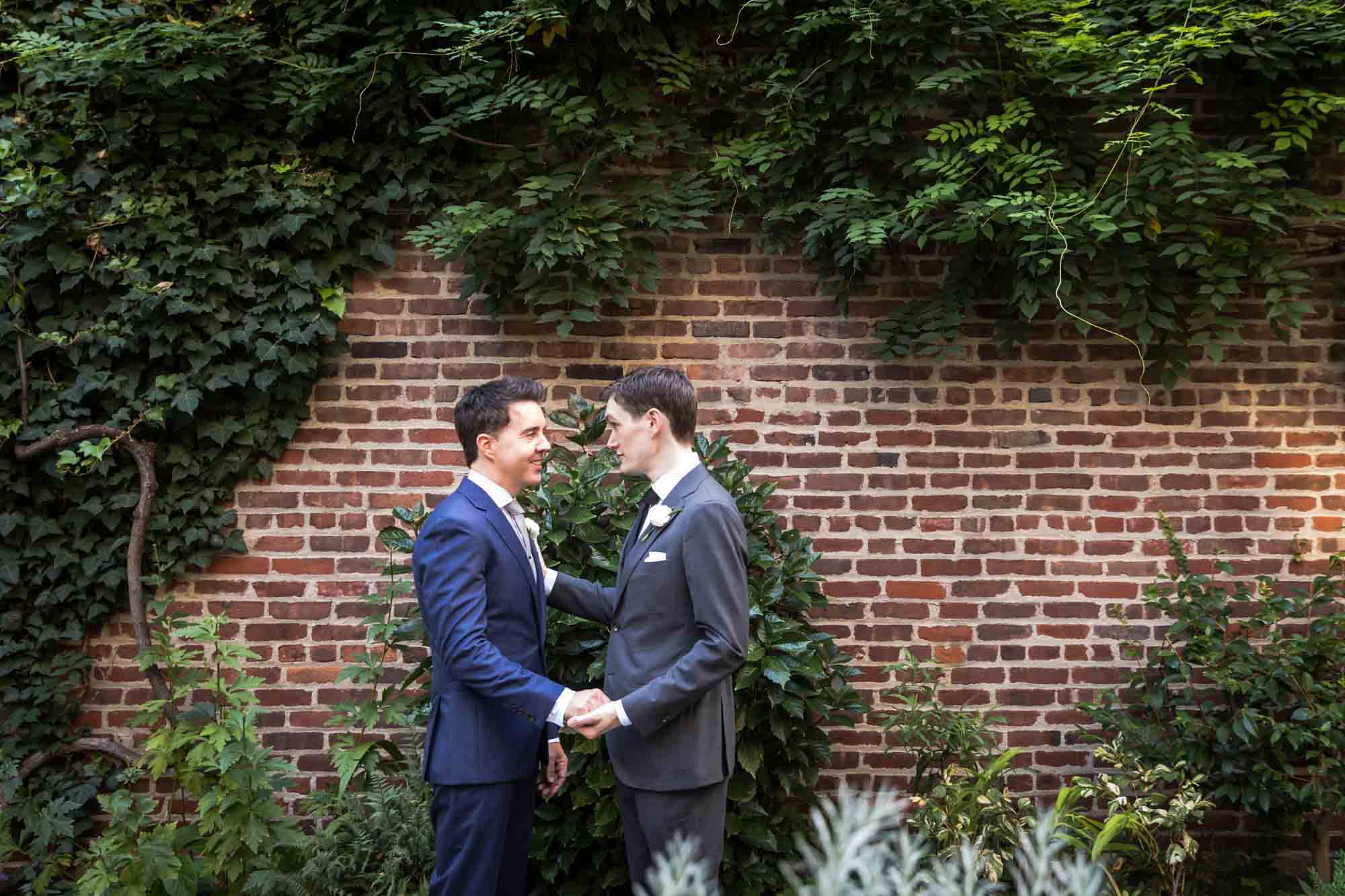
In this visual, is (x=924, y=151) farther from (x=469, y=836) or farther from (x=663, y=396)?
(x=469, y=836)

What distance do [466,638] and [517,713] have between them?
0.33 meters

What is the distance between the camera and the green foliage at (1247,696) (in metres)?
3.59

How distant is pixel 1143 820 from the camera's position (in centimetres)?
351

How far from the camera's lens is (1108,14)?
3.92m

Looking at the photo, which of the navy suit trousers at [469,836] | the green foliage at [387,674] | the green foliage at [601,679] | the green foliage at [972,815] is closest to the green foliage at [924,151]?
the green foliage at [601,679]

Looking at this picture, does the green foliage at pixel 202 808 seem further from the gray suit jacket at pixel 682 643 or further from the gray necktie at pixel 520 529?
the gray suit jacket at pixel 682 643

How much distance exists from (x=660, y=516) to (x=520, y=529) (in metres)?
0.49

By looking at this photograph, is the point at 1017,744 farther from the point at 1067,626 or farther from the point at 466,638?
the point at 466,638

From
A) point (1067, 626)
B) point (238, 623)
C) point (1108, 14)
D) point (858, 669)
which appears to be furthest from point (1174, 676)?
point (238, 623)

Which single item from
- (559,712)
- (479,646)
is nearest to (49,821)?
(479,646)

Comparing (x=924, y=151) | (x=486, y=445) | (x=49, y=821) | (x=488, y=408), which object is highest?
(x=924, y=151)

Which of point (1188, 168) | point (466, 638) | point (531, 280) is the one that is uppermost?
point (1188, 168)

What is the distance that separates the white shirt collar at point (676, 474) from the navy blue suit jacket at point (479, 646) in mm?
459

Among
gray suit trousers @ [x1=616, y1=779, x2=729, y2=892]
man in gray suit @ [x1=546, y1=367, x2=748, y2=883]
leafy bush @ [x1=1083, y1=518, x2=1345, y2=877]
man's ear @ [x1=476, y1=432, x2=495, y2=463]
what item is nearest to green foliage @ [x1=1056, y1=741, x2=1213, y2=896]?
leafy bush @ [x1=1083, y1=518, x2=1345, y2=877]
